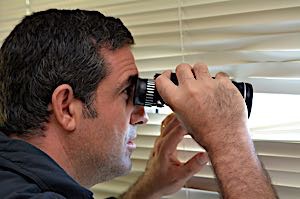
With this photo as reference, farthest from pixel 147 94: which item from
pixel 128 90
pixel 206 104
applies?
pixel 206 104

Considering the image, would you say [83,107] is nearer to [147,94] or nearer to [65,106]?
[65,106]

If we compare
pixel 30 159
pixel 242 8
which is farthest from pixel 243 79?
pixel 30 159

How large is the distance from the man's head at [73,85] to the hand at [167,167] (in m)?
0.14

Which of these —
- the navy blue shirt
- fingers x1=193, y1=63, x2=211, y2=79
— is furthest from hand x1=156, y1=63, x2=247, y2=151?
the navy blue shirt

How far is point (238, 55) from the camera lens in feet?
3.59

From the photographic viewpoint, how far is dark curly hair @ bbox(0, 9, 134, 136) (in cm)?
99

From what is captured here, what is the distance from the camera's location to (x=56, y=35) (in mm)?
1001

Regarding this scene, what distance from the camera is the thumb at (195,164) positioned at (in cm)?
111

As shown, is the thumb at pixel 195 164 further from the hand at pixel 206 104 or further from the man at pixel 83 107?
the hand at pixel 206 104

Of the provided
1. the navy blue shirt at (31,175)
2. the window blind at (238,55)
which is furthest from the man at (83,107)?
the window blind at (238,55)

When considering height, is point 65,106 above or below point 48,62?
below

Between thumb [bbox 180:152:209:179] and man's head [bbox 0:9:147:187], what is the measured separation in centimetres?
17

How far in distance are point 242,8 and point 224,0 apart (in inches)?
2.2

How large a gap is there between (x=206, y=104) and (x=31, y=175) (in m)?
0.38
